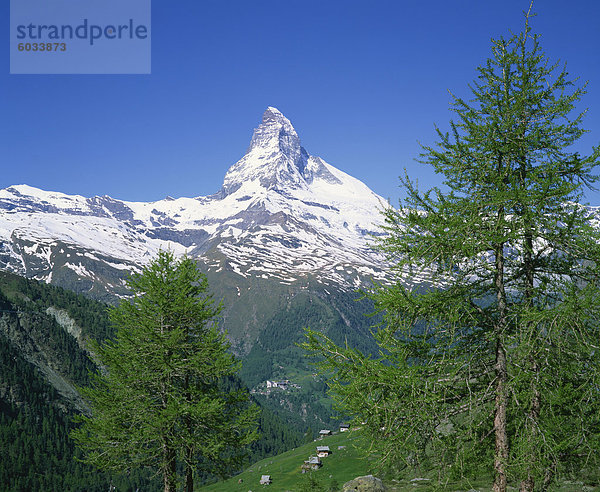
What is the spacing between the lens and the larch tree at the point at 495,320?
467 inches

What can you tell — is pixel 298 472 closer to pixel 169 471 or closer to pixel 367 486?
pixel 367 486

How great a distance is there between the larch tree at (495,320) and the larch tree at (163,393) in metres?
11.3

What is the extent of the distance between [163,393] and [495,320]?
16595 millimetres

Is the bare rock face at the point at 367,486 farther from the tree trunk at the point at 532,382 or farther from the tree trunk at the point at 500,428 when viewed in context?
the tree trunk at the point at 532,382

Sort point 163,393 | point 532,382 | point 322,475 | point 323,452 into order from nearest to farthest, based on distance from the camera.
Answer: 1. point 532,382
2. point 163,393
3. point 322,475
4. point 323,452

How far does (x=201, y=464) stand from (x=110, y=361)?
7499 millimetres

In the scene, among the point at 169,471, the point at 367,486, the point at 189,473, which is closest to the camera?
the point at 169,471

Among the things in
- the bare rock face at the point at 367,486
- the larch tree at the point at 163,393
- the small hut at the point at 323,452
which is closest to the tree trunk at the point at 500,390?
the larch tree at the point at 163,393

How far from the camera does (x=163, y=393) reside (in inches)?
875

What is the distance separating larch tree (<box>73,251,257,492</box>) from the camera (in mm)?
21156

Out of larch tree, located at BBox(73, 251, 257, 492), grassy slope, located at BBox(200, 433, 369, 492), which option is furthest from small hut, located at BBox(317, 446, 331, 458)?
larch tree, located at BBox(73, 251, 257, 492)

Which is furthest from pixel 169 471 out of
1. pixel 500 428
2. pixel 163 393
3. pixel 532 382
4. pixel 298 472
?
pixel 298 472

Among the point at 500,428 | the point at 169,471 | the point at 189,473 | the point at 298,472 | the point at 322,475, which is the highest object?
the point at 500,428

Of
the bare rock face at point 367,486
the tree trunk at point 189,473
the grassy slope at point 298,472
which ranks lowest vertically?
the grassy slope at point 298,472
